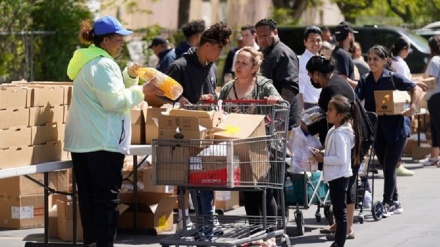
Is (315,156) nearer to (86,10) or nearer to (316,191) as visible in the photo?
(316,191)

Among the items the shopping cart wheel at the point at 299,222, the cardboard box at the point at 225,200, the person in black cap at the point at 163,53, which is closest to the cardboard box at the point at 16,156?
the shopping cart wheel at the point at 299,222

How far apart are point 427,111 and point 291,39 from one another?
947 centimetres

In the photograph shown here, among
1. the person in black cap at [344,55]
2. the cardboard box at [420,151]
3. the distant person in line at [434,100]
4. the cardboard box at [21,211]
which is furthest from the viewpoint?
the cardboard box at [420,151]

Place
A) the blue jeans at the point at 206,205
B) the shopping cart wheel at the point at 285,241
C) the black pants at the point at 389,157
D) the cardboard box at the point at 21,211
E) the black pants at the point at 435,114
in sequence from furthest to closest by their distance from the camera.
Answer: the black pants at the point at 435,114 → the black pants at the point at 389,157 → the cardboard box at the point at 21,211 → the shopping cart wheel at the point at 285,241 → the blue jeans at the point at 206,205

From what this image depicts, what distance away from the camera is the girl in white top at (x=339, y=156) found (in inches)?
432

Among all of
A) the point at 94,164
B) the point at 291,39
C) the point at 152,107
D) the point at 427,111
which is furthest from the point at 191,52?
the point at 291,39

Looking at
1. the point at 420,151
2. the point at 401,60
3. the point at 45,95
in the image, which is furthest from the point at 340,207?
the point at 420,151

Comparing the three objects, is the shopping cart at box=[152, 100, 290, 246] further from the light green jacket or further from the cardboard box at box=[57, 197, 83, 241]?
the cardboard box at box=[57, 197, 83, 241]

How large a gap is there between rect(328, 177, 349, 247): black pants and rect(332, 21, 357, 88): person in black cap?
3.93m

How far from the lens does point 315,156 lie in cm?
1148

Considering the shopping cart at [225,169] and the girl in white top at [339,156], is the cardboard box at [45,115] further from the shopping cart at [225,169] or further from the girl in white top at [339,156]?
the girl in white top at [339,156]

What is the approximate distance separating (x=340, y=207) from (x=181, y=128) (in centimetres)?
202

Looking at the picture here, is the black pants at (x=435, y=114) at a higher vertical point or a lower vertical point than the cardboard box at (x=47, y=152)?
higher

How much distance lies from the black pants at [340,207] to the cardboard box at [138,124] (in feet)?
6.08
